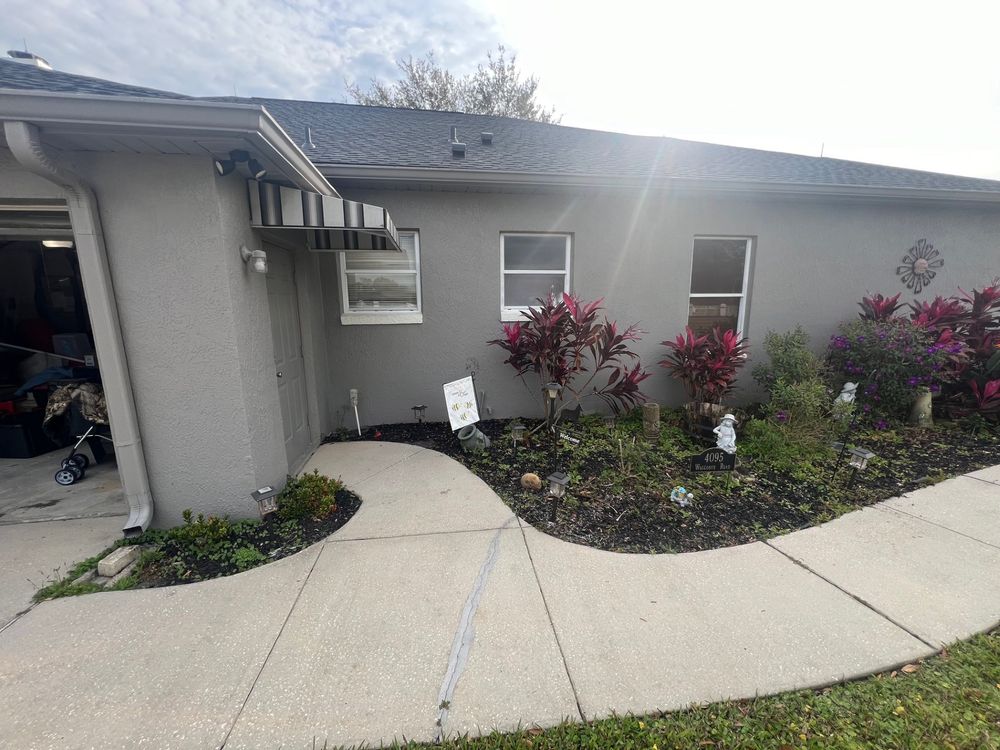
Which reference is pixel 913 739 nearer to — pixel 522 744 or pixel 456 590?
pixel 522 744

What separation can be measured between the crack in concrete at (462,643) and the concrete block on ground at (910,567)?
2060 mm

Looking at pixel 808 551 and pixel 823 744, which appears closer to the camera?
pixel 823 744

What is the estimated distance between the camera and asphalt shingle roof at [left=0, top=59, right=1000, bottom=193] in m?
4.81

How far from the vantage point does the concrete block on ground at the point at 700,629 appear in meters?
1.78

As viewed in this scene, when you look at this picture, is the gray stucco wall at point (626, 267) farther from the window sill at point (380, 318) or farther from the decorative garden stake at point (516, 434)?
the decorative garden stake at point (516, 434)

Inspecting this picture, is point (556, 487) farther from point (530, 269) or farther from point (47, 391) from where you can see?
point (47, 391)

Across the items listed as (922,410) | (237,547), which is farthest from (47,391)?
(922,410)

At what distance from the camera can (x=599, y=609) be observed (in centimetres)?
221

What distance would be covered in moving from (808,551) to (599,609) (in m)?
1.64

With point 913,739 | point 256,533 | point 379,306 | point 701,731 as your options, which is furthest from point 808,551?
point 379,306

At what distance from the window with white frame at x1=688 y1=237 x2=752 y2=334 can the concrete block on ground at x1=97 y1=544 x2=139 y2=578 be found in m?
6.38

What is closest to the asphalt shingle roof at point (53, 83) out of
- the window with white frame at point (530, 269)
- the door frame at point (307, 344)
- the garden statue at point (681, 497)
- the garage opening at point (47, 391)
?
the garage opening at point (47, 391)

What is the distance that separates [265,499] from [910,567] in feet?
14.5

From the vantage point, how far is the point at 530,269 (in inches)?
207
